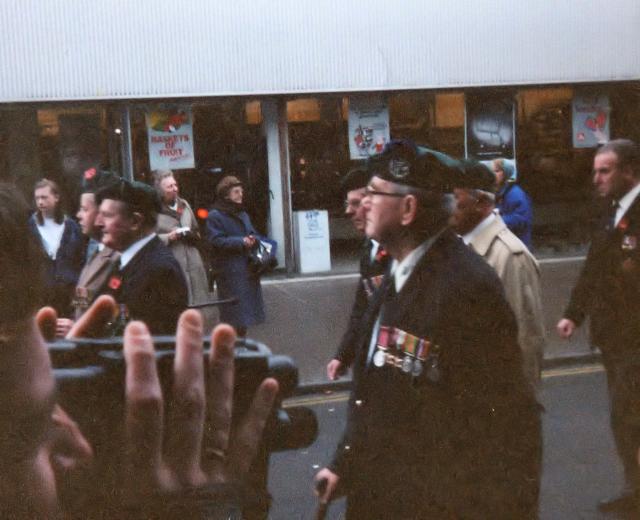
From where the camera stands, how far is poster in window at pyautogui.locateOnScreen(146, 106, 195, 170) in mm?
12031

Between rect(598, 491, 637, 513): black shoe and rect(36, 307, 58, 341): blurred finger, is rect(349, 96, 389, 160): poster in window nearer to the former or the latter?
rect(598, 491, 637, 513): black shoe

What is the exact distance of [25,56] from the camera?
37.5ft

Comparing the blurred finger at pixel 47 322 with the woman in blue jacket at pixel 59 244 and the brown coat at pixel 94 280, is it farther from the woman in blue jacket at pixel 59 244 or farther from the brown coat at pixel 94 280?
the woman in blue jacket at pixel 59 244

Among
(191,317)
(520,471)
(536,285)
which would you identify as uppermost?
(191,317)

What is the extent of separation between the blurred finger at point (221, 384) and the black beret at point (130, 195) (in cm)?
206

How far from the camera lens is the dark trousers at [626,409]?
18.2 ft

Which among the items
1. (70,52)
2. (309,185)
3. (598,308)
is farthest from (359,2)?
(598,308)

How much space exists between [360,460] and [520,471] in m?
0.50

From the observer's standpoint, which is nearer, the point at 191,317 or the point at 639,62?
the point at 191,317

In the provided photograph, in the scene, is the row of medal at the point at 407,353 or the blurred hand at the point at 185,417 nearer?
the blurred hand at the point at 185,417

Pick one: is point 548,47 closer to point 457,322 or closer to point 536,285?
point 536,285

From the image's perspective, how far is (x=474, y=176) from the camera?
354 cm

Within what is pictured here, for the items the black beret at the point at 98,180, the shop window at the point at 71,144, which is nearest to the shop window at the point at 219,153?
the shop window at the point at 71,144

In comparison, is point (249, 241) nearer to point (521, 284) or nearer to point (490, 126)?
point (521, 284)
